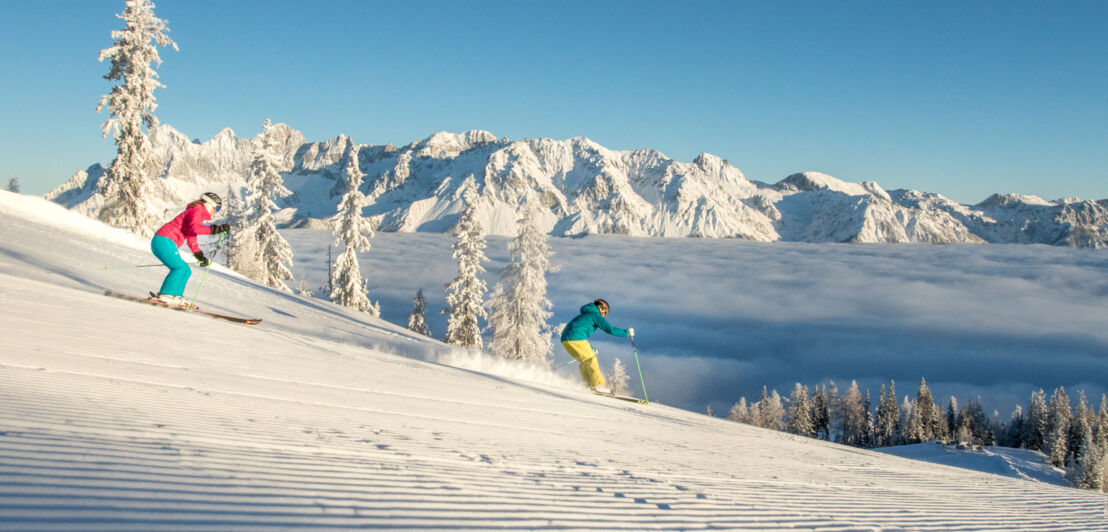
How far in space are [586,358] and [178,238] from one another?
29.3 ft

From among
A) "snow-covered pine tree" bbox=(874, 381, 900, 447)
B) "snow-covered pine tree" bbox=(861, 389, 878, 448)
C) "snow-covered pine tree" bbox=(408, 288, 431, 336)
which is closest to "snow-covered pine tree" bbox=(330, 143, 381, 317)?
"snow-covered pine tree" bbox=(408, 288, 431, 336)

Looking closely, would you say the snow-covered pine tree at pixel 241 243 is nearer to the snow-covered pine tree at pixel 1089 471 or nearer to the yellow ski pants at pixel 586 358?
the yellow ski pants at pixel 586 358

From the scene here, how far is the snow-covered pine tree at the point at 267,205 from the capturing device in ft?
129

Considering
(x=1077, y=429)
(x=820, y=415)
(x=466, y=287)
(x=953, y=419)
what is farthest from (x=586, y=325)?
(x=953, y=419)

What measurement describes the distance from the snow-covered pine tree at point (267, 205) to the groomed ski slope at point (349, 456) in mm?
31216

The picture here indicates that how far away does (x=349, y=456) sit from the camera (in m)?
3.98

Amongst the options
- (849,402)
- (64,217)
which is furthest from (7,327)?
(849,402)

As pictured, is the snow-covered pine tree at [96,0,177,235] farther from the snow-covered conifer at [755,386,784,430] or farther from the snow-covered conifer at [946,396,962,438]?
the snow-covered conifer at [946,396,962,438]

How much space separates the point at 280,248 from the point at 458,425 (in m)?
39.0

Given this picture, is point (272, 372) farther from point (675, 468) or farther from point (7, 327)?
point (675, 468)

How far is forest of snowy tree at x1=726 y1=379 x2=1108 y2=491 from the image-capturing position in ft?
261

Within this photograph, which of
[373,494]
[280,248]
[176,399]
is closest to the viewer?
[373,494]

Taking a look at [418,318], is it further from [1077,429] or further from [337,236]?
[1077,429]

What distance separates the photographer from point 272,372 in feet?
24.1
